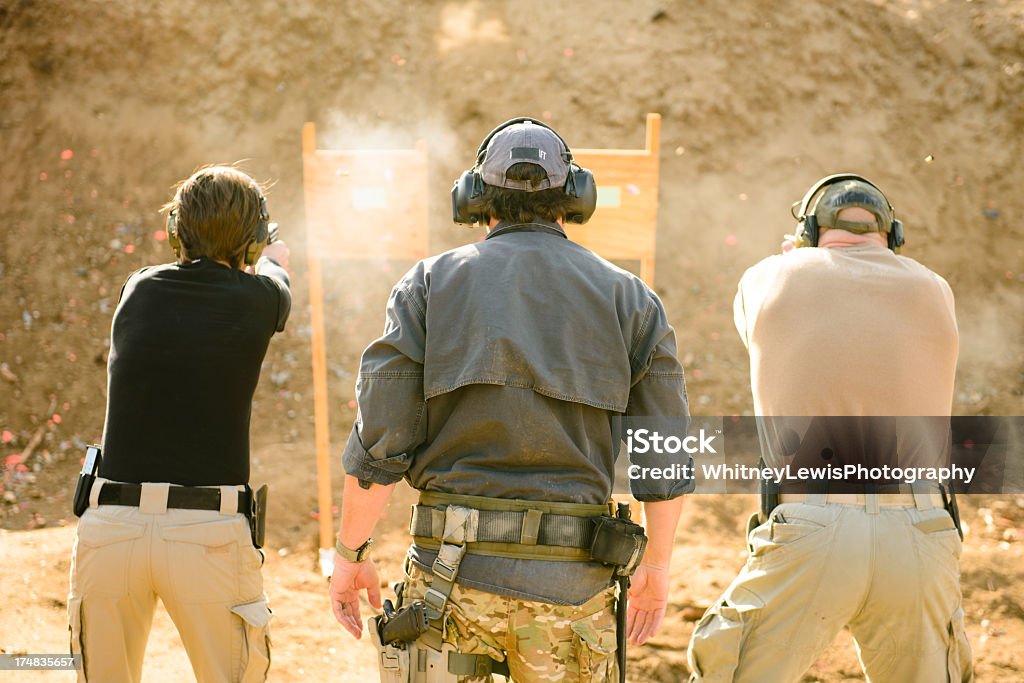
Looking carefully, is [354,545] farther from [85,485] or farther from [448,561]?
[85,485]

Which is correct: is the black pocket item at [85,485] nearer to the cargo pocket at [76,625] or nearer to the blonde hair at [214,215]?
the cargo pocket at [76,625]

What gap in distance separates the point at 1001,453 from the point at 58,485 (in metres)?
6.74

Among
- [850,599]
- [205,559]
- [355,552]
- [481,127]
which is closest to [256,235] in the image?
[205,559]

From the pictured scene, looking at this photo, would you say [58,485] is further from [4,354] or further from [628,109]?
[628,109]

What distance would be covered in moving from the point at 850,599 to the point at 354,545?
4.69 ft

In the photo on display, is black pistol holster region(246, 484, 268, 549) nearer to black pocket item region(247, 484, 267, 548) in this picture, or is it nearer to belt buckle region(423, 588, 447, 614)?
black pocket item region(247, 484, 267, 548)

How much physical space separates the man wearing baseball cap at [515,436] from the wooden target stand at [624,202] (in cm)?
238

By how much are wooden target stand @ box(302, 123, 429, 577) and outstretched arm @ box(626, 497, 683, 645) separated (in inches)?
108

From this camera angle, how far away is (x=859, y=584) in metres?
2.74

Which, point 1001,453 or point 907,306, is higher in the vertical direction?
point 907,306

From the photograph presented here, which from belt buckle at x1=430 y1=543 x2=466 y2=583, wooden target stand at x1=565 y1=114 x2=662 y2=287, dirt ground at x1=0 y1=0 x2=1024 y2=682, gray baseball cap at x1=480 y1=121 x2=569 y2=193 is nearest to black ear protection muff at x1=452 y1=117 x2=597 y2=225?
gray baseball cap at x1=480 y1=121 x2=569 y2=193

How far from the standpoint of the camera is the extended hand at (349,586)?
7.91ft

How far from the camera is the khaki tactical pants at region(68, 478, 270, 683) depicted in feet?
8.67

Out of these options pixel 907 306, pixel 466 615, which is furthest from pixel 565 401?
pixel 907 306
